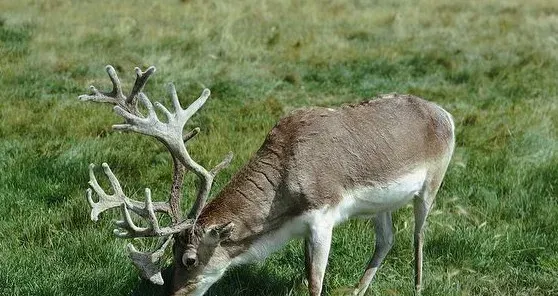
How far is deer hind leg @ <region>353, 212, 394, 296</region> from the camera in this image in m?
4.70

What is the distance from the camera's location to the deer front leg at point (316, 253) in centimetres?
400

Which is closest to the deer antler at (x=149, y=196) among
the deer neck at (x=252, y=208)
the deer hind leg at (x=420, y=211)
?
the deer neck at (x=252, y=208)

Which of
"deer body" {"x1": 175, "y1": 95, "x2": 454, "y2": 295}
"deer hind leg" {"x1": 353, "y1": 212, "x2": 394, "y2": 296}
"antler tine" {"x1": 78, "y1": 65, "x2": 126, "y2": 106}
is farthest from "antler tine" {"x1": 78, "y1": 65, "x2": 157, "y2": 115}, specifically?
"deer hind leg" {"x1": 353, "y1": 212, "x2": 394, "y2": 296}

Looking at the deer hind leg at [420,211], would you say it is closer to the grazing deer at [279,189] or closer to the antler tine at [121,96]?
the grazing deer at [279,189]

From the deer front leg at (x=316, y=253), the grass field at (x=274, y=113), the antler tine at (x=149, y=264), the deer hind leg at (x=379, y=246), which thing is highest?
the antler tine at (x=149, y=264)

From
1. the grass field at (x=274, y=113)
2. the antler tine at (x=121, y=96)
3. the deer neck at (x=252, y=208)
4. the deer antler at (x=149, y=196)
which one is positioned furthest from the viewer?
the grass field at (x=274, y=113)

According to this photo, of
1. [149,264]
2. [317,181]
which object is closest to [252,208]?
[317,181]

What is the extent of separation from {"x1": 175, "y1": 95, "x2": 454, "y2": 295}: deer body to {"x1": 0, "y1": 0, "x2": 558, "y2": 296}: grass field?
64cm

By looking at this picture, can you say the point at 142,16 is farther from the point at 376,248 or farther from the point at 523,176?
the point at 376,248

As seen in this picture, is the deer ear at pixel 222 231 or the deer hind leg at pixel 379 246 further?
the deer hind leg at pixel 379 246

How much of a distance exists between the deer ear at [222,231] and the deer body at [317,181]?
58 mm

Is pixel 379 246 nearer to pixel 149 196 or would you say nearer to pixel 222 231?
pixel 222 231

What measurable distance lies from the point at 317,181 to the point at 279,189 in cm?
22

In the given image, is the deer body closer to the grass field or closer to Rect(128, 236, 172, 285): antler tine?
Rect(128, 236, 172, 285): antler tine
